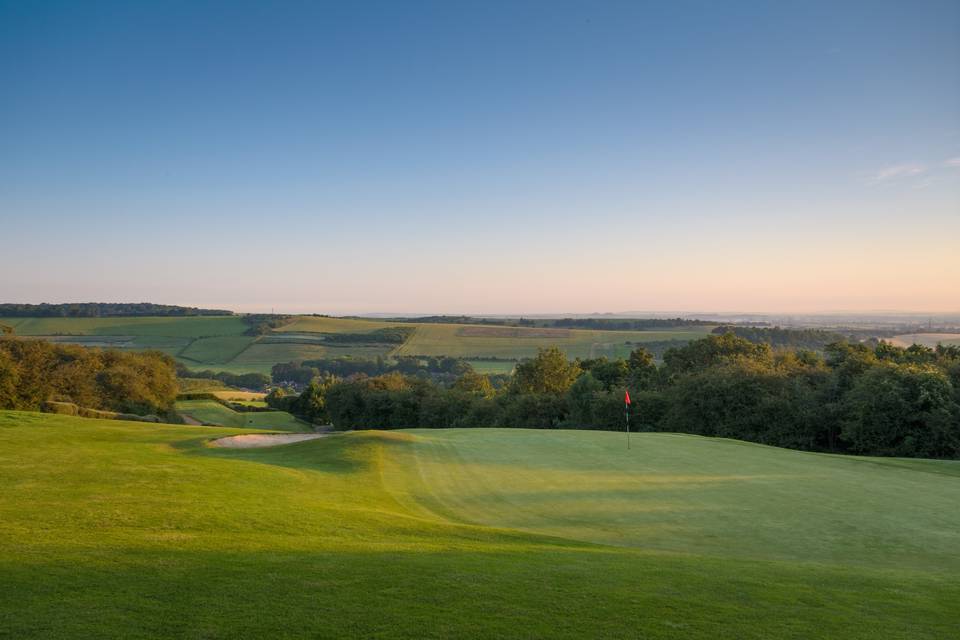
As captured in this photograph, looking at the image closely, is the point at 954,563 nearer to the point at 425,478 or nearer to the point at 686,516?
the point at 686,516

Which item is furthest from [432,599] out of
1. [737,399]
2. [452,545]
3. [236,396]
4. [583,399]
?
[236,396]

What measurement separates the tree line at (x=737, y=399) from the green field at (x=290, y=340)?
129 feet

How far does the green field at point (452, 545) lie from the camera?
20.1ft

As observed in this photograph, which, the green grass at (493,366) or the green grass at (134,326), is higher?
the green grass at (134,326)

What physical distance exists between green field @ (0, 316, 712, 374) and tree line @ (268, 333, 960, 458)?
39260 mm

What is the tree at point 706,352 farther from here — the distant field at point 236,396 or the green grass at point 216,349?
the green grass at point 216,349

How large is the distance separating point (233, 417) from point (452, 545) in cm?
6067

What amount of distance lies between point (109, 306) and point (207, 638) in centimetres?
16519

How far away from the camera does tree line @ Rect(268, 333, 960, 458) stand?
34938 mm

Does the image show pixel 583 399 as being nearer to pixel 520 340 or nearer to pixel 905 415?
pixel 905 415

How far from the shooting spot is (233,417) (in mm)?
63906

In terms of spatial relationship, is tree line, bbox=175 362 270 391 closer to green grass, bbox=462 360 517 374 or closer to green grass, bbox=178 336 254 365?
green grass, bbox=178 336 254 365

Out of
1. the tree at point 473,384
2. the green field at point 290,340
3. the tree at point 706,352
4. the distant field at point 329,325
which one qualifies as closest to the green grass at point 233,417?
the tree at point 473,384

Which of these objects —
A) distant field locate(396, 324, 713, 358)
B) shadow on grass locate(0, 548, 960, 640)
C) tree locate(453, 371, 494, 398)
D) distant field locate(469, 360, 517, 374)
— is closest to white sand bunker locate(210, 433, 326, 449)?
shadow on grass locate(0, 548, 960, 640)
